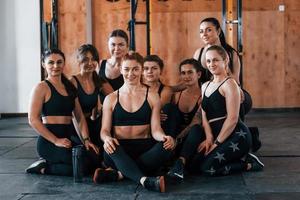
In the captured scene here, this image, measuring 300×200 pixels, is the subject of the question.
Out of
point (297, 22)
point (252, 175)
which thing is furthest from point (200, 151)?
point (297, 22)

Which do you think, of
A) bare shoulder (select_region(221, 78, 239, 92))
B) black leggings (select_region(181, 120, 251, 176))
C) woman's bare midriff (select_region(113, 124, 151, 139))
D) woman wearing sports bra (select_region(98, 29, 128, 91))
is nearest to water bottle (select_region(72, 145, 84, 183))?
woman's bare midriff (select_region(113, 124, 151, 139))

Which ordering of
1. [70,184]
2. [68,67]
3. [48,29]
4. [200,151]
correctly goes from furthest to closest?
[68,67]
[48,29]
[200,151]
[70,184]

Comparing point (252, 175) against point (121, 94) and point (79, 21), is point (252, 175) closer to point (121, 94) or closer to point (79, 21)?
point (121, 94)

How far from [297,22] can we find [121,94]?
4.85 meters

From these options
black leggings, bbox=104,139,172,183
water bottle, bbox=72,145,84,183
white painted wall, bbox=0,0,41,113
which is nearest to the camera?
black leggings, bbox=104,139,172,183

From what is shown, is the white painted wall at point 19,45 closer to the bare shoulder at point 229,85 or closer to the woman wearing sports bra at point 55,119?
the woman wearing sports bra at point 55,119

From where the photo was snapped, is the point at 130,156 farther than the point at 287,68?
No

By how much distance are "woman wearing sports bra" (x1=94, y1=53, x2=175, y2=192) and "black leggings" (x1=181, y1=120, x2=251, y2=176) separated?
28cm

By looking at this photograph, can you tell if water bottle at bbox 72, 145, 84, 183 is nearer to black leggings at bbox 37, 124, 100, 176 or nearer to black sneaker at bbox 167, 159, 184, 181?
black leggings at bbox 37, 124, 100, 176

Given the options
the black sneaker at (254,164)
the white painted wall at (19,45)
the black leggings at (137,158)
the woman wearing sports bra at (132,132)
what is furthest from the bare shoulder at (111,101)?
the white painted wall at (19,45)

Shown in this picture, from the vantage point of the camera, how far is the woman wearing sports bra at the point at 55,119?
339cm

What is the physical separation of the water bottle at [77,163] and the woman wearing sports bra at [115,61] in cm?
87

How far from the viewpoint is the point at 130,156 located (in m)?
3.23

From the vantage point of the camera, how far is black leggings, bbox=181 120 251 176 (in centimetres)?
333
